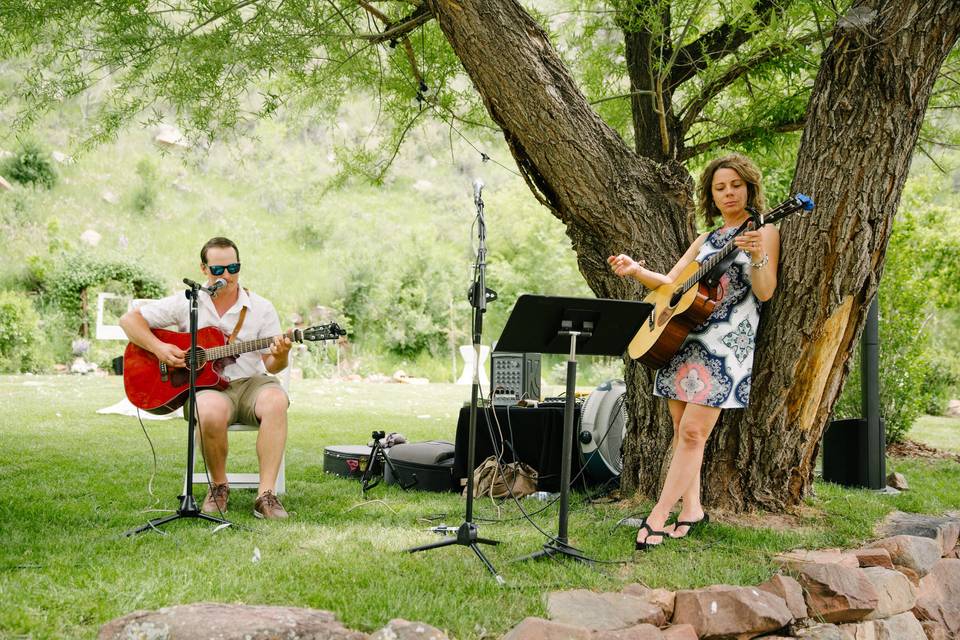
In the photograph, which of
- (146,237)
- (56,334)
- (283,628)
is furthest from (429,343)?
(283,628)

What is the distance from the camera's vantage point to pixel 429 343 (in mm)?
17922

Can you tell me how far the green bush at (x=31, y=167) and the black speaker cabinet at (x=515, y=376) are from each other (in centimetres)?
1951

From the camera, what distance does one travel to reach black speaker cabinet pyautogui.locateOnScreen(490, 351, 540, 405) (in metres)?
5.19

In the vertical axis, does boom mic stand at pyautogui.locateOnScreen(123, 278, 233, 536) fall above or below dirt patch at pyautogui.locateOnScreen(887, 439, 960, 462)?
above

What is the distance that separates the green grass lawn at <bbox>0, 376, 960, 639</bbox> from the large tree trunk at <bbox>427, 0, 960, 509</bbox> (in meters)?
0.43

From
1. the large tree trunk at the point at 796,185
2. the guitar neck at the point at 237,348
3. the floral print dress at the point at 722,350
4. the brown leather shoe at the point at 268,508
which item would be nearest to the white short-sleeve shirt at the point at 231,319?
the guitar neck at the point at 237,348

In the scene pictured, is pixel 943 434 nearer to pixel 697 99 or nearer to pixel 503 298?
pixel 697 99

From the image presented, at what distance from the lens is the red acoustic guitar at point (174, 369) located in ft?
12.7

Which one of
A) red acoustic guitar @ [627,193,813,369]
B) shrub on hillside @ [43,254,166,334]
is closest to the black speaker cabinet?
red acoustic guitar @ [627,193,813,369]

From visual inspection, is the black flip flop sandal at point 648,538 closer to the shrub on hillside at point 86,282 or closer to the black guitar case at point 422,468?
the black guitar case at point 422,468

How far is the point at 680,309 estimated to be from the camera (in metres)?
3.32

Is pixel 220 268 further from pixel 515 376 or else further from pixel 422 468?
pixel 515 376

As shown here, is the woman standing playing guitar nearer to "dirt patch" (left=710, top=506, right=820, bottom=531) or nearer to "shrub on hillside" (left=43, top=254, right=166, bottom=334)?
"dirt patch" (left=710, top=506, right=820, bottom=531)

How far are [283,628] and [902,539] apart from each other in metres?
2.60
